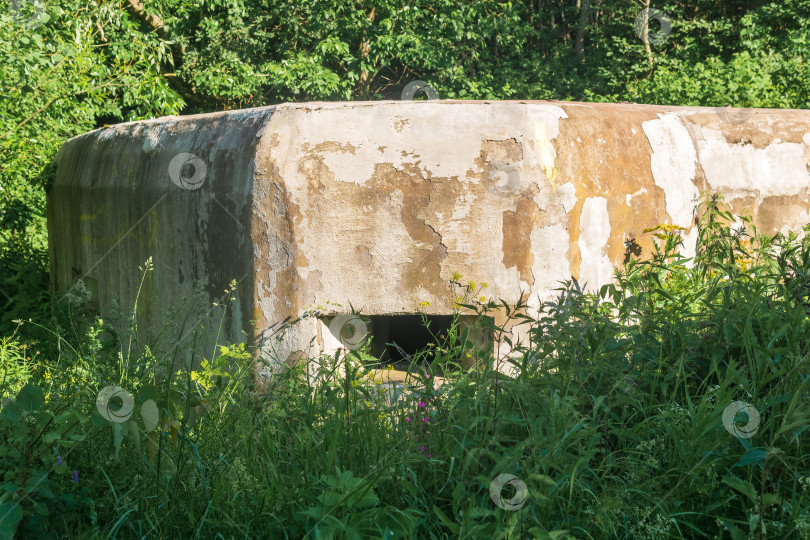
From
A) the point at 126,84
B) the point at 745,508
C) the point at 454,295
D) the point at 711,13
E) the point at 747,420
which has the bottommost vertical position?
the point at 745,508

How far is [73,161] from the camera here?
5.05 metres

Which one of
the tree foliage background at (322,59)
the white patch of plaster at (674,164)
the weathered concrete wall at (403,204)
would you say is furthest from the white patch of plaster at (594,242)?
the tree foliage background at (322,59)

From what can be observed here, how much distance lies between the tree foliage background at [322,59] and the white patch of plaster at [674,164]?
4717 millimetres

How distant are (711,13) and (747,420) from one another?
1264 cm

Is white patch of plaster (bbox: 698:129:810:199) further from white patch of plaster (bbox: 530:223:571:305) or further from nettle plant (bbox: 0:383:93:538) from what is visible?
nettle plant (bbox: 0:383:93:538)

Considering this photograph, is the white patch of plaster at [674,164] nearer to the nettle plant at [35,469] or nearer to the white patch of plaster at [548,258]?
the white patch of plaster at [548,258]

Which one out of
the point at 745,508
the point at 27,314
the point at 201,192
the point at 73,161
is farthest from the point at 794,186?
the point at 27,314

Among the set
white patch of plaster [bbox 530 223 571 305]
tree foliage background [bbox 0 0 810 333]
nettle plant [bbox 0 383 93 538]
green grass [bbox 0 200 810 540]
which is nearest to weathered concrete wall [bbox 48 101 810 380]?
white patch of plaster [bbox 530 223 571 305]

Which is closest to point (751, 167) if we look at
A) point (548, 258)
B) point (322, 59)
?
point (548, 258)

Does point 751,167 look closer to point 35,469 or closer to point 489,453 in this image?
point 489,453

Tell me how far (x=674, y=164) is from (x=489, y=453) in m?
2.46

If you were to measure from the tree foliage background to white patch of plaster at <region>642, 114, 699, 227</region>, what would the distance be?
4.72m

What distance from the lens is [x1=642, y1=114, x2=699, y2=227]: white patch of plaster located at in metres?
3.58

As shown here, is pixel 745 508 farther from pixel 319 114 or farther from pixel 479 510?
pixel 319 114
